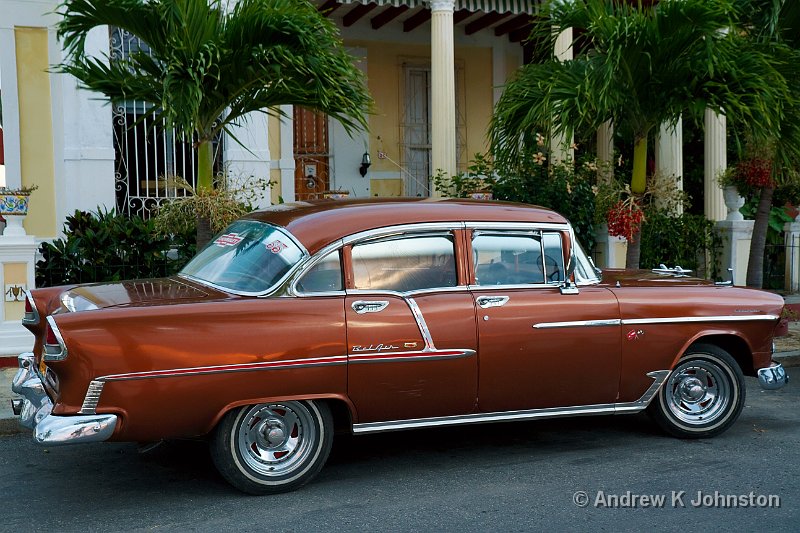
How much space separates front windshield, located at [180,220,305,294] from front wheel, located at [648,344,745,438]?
108 inches

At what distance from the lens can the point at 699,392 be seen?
258 inches

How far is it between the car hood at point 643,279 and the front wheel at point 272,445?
219 centimetres

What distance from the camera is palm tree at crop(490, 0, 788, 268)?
7922 millimetres

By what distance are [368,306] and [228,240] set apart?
3.83 feet

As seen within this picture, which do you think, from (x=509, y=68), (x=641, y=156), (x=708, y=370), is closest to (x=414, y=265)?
(x=708, y=370)

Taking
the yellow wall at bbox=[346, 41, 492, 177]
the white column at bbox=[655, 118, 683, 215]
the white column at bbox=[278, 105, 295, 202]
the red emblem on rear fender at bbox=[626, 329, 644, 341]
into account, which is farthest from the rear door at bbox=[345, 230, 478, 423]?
the yellow wall at bbox=[346, 41, 492, 177]

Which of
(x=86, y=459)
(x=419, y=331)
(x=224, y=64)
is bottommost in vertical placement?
(x=86, y=459)

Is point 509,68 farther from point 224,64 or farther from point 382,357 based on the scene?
point 382,357

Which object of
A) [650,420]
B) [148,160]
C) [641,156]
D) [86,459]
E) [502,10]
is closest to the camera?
[86,459]

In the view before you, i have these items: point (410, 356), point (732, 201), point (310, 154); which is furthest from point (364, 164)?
point (410, 356)

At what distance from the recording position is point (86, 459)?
618cm

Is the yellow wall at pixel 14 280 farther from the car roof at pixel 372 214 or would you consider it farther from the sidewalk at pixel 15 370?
the car roof at pixel 372 214

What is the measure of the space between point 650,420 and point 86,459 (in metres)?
3.92

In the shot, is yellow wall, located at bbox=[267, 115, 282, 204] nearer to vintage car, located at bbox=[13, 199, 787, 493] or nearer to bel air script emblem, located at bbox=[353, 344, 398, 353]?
vintage car, located at bbox=[13, 199, 787, 493]
